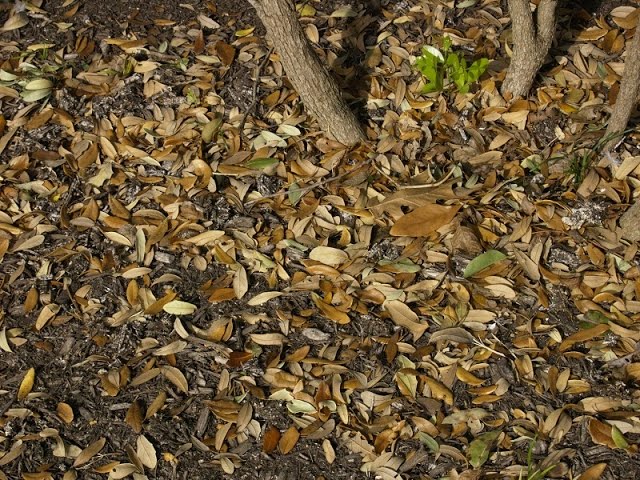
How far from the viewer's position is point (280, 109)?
3.77 metres

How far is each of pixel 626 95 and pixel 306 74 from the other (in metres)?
1.20

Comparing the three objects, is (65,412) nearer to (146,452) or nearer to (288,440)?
(146,452)

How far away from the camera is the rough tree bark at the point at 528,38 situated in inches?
134

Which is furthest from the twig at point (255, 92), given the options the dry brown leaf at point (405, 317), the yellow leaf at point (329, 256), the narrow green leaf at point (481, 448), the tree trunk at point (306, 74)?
the narrow green leaf at point (481, 448)

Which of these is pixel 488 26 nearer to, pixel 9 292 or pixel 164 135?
pixel 164 135

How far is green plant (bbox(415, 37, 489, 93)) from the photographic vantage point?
3604mm

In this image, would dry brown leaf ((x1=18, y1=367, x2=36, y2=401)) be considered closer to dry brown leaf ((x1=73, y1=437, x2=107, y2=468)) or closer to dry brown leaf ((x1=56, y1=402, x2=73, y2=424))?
dry brown leaf ((x1=56, y1=402, x2=73, y2=424))

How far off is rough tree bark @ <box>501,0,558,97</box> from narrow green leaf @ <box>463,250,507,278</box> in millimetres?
804

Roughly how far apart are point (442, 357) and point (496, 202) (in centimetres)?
69

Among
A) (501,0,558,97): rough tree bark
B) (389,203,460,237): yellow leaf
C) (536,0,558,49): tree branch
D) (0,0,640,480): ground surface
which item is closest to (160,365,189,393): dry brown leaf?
(0,0,640,480): ground surface

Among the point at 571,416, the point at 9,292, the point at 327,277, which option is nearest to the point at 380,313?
the point at 327,277

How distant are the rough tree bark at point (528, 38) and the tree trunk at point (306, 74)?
683 millimetres

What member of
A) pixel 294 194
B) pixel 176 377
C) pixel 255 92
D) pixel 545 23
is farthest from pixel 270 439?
pixel 545 23

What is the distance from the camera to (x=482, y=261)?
3246 mm
